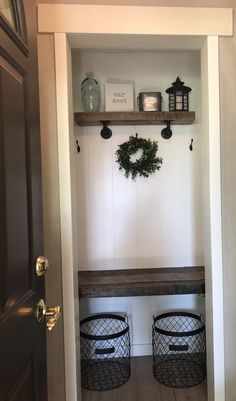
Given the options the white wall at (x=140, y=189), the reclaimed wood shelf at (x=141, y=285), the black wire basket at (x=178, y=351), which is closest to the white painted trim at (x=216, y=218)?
the reclaimed wood shelf at (x=141, y=285)

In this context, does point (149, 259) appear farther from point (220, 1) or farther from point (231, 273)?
point (220, 1)

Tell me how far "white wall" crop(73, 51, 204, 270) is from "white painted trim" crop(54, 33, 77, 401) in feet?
2.21

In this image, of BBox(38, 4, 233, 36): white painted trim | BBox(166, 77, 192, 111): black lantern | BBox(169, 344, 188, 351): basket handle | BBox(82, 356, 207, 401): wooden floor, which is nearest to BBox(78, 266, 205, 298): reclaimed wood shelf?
BBox(169, 344, 188, 351): basket handle

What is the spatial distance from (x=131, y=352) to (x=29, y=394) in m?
1.57

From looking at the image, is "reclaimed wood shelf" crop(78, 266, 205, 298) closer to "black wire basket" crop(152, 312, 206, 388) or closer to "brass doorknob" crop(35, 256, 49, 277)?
"black wire basket" crop(152, 312, 206, 388)

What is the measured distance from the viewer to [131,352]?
8.14ft

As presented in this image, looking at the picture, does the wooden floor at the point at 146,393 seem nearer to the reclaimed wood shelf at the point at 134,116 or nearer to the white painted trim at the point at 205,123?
the white painted trim at the point at 205,123

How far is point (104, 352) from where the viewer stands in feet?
7.52

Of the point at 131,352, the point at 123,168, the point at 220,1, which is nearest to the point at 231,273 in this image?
the point at 123,168

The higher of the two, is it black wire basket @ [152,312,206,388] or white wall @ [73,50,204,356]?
white wall @ [73,50,204,356]

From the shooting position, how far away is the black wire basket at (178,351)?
2.23 metres

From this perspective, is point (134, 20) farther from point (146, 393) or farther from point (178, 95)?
point (146, 393)

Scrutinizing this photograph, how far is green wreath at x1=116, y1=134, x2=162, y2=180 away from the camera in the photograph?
229 centimetres

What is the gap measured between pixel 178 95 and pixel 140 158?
50cm
